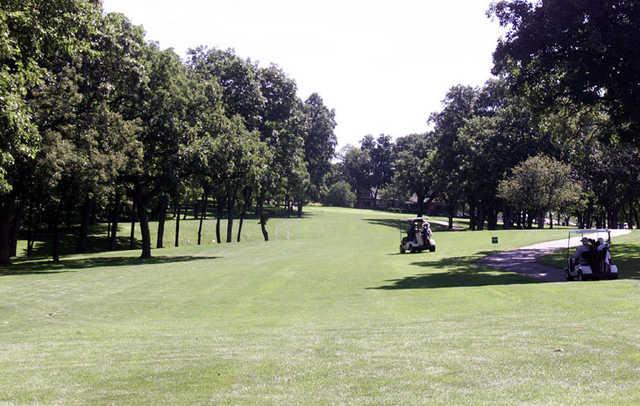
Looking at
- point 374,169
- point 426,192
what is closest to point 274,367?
point 426,192

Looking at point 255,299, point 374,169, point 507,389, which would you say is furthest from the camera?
point 374,169

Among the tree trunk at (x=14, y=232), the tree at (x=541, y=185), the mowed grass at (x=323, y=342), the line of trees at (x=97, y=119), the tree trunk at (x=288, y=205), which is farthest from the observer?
the tree trunk at (x=288, y=205)

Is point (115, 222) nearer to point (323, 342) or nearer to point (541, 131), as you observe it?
point (541, 131)

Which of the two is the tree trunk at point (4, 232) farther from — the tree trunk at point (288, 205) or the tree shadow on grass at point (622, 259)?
the tree trunk at point (288, 205)

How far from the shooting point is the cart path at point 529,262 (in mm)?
24638

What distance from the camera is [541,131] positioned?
37.8 meters

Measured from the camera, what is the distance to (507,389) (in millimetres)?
7277

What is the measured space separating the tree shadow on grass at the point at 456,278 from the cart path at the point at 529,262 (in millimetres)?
766

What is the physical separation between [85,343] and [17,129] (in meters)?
10.2

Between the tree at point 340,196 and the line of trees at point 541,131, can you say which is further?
the tree at point 340,196

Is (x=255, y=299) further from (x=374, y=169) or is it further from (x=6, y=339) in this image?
(x=374, y=169)

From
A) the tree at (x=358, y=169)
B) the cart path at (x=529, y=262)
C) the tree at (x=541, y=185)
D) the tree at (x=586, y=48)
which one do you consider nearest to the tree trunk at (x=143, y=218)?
the cart path at (x=529, y=262)

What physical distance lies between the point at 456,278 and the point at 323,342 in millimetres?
14220

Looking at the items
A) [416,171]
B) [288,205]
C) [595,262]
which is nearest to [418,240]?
[595,262]
